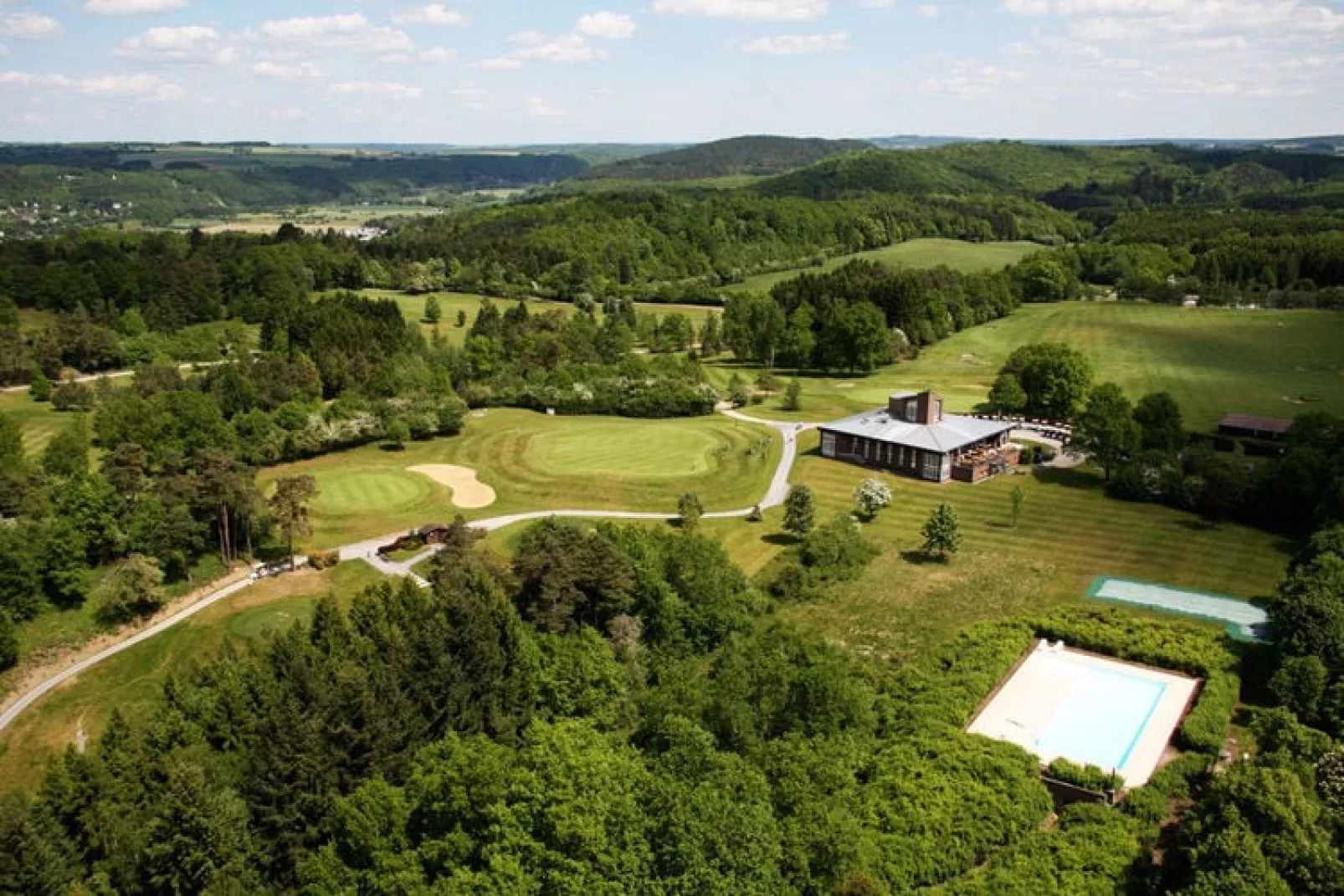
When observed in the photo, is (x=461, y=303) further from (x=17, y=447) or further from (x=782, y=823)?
(x=782, y=823)

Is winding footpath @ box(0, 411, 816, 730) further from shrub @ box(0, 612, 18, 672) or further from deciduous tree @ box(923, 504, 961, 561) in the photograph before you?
deciduous tree @ box(923, 504, 961, 561)

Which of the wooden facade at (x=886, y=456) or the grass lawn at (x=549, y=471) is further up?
the wooden facade at (x=886, y=456)

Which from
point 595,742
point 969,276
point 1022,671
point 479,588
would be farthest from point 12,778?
point 969,276

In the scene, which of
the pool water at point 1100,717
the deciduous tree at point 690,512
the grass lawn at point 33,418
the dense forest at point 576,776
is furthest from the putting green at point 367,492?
the pool water at point 1100,717

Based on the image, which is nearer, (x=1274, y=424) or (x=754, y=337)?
(x=1274, y=424)

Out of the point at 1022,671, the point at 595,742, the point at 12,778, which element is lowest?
the point at 12,778

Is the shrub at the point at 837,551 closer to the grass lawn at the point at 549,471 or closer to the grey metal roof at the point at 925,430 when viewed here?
the grass lawn at the point at 549,471

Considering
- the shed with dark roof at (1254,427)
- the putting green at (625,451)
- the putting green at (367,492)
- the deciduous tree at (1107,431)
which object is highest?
the deciduous tree at (1107,431)

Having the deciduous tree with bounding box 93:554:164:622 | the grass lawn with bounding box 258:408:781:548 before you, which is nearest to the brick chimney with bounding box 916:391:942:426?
the grass lawn with bounding box 258:408:781:548
